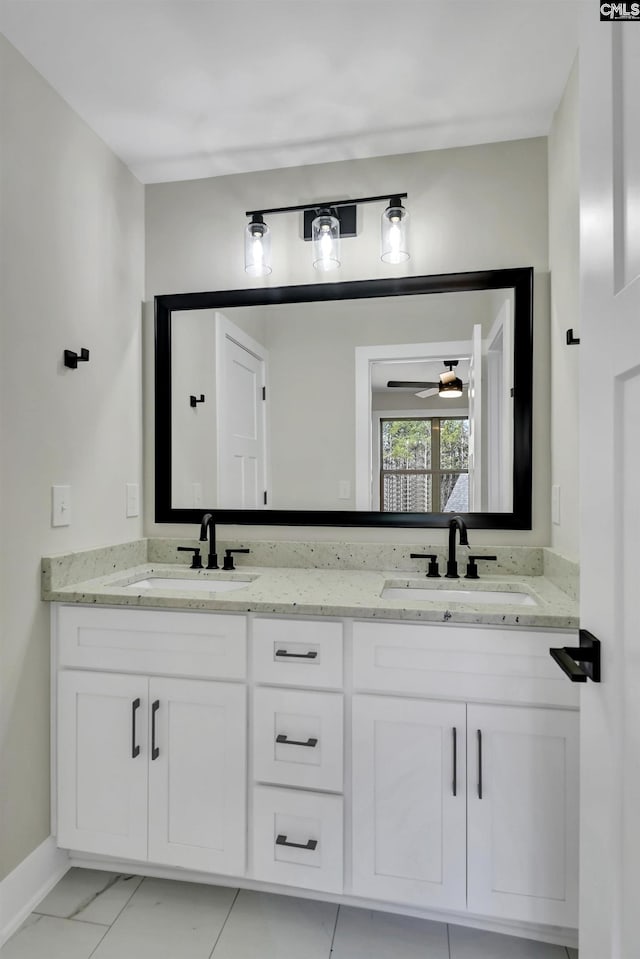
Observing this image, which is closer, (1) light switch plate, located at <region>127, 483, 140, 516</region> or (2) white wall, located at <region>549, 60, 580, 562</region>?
(2) white wall, located at <region>549, 60, 580, 562</region>

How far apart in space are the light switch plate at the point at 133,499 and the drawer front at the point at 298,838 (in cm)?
111

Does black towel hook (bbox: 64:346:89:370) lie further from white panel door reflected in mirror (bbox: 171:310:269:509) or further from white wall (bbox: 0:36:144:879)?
white panel door reflected in mirror (bbox: 171:310:269:509)

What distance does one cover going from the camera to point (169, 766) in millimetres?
1588

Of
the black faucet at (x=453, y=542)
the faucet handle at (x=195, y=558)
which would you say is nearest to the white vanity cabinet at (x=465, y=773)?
the black faucet at (x=453, y=542)

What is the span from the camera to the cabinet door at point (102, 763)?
161cm

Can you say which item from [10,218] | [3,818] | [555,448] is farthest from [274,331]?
[3,818]

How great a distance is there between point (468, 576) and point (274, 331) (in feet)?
3.85

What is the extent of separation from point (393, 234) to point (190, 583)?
1.47 meters

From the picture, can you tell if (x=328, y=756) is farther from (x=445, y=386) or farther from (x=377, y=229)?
(x=377, y=229)

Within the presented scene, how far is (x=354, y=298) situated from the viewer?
6.77 feet

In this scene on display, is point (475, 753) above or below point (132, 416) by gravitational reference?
below

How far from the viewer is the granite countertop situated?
1.42 metres

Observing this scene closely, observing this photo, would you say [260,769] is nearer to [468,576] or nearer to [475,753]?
[475,753]

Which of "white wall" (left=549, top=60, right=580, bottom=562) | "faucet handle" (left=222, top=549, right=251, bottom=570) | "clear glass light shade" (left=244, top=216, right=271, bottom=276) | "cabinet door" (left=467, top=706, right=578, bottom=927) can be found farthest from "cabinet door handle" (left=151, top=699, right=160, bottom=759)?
"clear glass light shade" (left=244, top=216, right=271, bottom=276)
